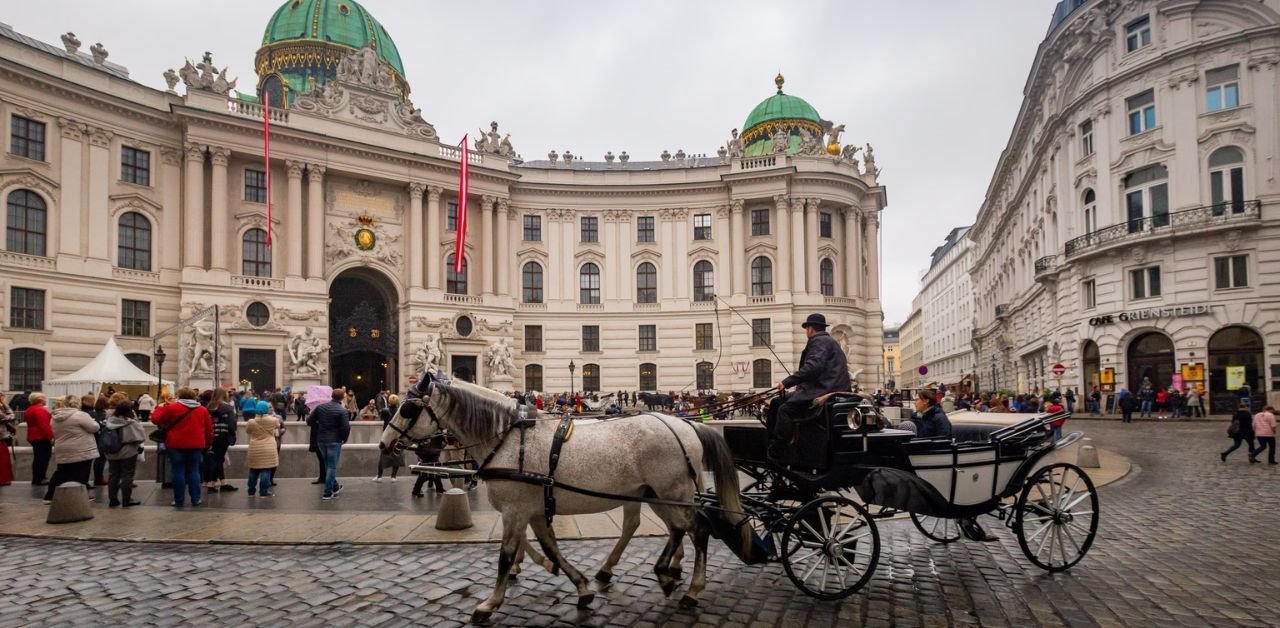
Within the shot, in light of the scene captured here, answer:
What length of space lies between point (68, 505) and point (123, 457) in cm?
160

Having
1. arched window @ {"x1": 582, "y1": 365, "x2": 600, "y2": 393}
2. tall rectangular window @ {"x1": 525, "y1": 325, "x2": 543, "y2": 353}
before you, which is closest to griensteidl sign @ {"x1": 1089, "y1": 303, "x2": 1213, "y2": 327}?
arched window @ {"x1": 582, "y1": 365, "x2": 600, "y2": 393}

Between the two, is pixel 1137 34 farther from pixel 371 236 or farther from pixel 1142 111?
pixel 371 236

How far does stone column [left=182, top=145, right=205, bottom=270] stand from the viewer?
1441 inches

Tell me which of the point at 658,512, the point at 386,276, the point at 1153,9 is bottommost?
the point at 658,512

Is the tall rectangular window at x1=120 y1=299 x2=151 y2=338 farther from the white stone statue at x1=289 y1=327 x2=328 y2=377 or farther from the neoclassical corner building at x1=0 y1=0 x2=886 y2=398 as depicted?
the white stone statue at x1=289 y1=327 x2=328 y2=377

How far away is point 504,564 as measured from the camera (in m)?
6.16

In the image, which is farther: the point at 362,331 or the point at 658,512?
the point at 362,331

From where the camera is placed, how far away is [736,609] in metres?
6.29

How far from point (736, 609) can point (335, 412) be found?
9408mm

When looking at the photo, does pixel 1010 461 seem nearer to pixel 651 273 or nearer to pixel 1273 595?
pixel 1273 595

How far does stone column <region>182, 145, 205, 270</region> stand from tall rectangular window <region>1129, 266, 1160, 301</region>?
44717 millimetres

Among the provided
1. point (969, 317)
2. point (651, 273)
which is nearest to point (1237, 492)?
point (651, 273)

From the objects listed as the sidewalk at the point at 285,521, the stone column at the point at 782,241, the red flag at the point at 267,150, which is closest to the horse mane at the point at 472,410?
the sidewalk at the point at 285,521

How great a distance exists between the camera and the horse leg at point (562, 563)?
623cm
